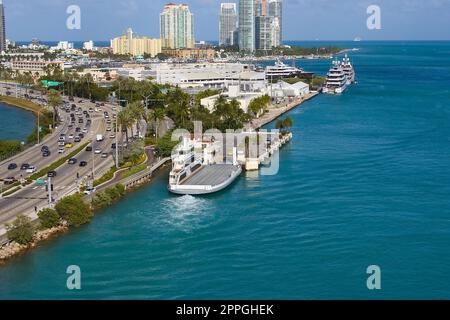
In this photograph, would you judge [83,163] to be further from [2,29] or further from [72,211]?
[2,29]

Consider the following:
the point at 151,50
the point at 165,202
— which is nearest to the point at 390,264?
the point at 165,202

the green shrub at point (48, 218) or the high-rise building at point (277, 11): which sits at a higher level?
the high-rise building at point (277, 11)

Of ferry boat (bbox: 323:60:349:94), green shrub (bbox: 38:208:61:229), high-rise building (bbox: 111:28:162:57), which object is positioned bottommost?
green shrub (bbox: 38:208:61:229)

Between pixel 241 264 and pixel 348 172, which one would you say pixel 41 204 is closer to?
pixel 241 264

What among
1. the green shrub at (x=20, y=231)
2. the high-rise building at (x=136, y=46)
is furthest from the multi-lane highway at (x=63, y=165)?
the high-rise building at (x=136, y=46)

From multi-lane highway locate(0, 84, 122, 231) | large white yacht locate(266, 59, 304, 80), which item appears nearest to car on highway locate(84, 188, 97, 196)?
multi-lane highway locate(0, 84, 122, 231)

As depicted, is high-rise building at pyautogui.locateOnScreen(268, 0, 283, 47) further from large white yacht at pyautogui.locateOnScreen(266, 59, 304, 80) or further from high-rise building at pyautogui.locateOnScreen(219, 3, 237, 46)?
large white yacht at pyautogui.locateOnScreen(266, 59, 304, 80)

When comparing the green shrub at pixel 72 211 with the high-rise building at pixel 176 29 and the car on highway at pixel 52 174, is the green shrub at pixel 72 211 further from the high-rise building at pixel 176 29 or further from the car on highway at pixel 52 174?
the high-rise building at pixel 176 29
